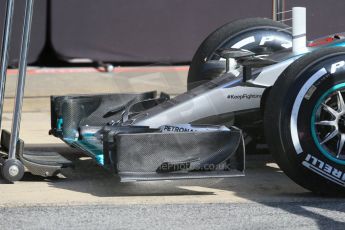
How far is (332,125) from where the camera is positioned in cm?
510

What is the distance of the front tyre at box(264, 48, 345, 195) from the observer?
5031 mm

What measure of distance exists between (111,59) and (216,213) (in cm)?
575

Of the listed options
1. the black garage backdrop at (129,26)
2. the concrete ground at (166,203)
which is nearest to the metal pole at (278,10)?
the concrete ground at (166,203)

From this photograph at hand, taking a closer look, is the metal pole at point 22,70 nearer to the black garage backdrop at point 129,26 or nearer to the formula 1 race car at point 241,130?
the formula 1 race car at point 241,130

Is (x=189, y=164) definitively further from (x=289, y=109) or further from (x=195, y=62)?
(x=195, y=62)

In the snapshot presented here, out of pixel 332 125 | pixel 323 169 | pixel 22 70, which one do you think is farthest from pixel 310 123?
pixel 22 70

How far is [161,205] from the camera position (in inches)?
195

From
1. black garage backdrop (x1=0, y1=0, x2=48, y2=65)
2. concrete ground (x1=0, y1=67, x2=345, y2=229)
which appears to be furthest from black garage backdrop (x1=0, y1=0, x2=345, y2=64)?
concrete ground (x1=0, y1=67, x2=345, y2=229)

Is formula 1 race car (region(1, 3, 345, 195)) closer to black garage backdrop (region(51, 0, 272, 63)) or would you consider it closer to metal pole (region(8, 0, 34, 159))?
metal pole (region(8, 0, 34, 159))

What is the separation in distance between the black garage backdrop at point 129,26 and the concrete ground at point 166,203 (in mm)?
3949

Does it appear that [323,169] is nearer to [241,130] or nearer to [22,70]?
[241,130]

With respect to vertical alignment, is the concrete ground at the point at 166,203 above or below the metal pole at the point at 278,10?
below

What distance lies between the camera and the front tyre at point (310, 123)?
16.5 feet

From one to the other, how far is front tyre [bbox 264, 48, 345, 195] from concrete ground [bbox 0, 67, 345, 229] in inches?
5.9
